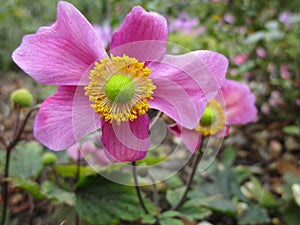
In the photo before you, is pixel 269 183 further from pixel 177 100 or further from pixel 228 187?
pixel 177 100

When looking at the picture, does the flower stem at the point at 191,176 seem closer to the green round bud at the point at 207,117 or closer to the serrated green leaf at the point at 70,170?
the green round bud at the point at 207,117

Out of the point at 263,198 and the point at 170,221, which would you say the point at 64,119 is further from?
the point at 263,198

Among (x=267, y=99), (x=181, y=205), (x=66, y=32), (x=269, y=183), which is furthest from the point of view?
(x=267, y=99)

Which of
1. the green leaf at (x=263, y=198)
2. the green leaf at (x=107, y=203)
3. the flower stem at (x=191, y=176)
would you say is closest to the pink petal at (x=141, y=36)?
the flower stem at (x=191, y=176)

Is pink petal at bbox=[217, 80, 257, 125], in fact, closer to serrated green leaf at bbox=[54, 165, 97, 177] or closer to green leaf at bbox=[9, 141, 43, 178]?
serrated green leaf at bbox=[54, 165, 97, 177]

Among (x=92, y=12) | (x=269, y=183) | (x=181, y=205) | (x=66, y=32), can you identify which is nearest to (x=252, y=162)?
(x=269, y=183)

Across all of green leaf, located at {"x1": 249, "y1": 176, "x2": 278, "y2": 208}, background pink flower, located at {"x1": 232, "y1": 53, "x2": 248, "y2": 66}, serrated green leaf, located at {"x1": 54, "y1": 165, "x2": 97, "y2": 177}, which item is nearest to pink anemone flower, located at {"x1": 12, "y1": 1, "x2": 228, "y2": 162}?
serrated green leaf, located at {"x1": 54, "y1": 165, "x2": 97, "y2": 177}

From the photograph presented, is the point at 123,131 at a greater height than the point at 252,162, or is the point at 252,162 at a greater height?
the point at 123,131
